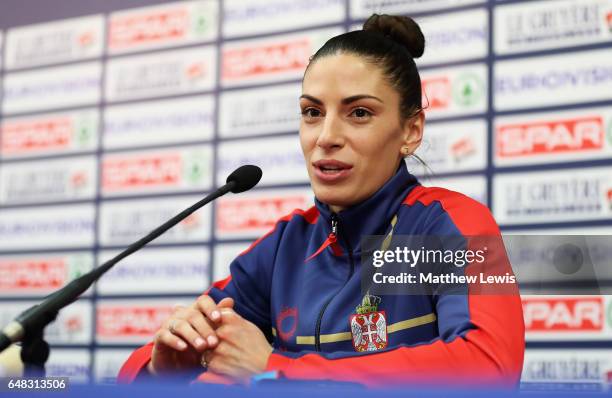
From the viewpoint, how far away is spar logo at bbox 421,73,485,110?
2305 millimetres

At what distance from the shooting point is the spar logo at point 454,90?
2.30 meters

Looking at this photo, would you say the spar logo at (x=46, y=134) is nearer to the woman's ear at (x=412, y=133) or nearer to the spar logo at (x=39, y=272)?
the spar logo at (x=39, y=272)

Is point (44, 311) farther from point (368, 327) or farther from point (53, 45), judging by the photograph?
point (53, 45)

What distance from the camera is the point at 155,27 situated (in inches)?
115

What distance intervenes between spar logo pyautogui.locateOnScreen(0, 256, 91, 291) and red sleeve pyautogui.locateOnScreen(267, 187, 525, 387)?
7.10 ft

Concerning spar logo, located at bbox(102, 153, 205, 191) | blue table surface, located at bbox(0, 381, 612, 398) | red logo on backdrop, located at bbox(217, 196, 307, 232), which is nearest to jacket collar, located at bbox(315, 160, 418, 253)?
blue table surface, located at bbox(0, 381, 612, 398)

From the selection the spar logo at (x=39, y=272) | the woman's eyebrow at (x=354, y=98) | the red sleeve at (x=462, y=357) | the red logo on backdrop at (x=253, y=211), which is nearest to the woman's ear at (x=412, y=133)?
the woman's eyebrow at (x=354, y=98)

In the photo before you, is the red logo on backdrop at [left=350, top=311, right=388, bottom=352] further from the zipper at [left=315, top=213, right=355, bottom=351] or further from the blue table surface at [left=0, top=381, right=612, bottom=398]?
the blue table surface at [left=0, top=381, right=612, bottom=398]

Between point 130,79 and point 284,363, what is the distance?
2.25 m

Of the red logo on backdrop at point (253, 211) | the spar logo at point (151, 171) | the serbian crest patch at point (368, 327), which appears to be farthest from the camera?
the spar logo at point (151, 171)

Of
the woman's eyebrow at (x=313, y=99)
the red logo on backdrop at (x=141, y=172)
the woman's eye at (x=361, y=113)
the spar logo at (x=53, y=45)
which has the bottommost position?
the red logo on backdrop at (x=141, y=172)

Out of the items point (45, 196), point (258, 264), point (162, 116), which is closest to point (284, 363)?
point (258, 264)

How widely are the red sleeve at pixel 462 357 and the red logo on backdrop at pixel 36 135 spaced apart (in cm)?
235

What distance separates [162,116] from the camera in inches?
113
